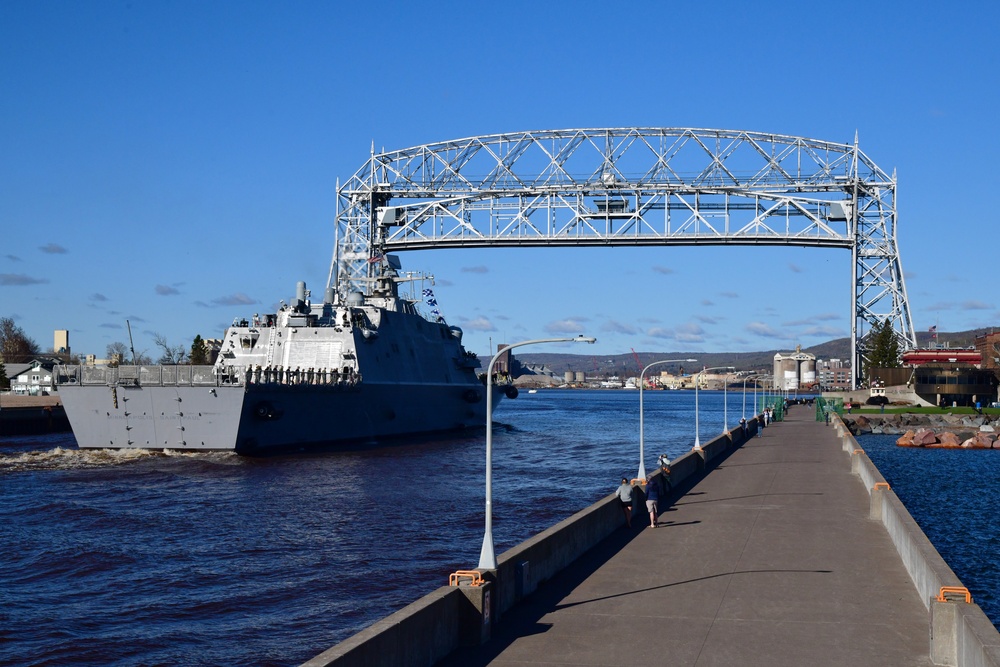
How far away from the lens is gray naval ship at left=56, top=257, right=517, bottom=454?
36.1m

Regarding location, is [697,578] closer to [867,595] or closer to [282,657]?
[867,595]

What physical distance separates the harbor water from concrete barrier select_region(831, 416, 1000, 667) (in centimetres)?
242

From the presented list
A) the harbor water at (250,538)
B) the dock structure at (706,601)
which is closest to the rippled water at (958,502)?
the harbor water at (250,538)

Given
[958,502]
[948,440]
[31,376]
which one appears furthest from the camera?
[31,376]

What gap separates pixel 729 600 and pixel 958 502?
21.5 meters

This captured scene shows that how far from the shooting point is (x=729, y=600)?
12.8m

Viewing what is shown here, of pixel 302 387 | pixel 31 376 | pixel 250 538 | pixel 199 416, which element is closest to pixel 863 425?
pixel 302 387

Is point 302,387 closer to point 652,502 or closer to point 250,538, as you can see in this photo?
point 250,538

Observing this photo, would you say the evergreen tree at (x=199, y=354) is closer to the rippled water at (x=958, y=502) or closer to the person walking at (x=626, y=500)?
the rippled water at (x=958, y=502)

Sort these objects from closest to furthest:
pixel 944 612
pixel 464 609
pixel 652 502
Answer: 1. pixel 944 612
2. pixel 464 609
3. pixel 652 502

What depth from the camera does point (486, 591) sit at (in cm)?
1115

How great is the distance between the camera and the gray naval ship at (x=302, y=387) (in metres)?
36.1

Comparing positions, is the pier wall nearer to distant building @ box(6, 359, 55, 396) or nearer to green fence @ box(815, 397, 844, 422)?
green fence @ box(815, 397, 844, 422)

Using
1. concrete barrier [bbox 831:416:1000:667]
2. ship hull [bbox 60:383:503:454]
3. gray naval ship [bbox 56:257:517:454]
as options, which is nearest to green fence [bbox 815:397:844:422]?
gray naval ship [bbox 56:257:517:454]
